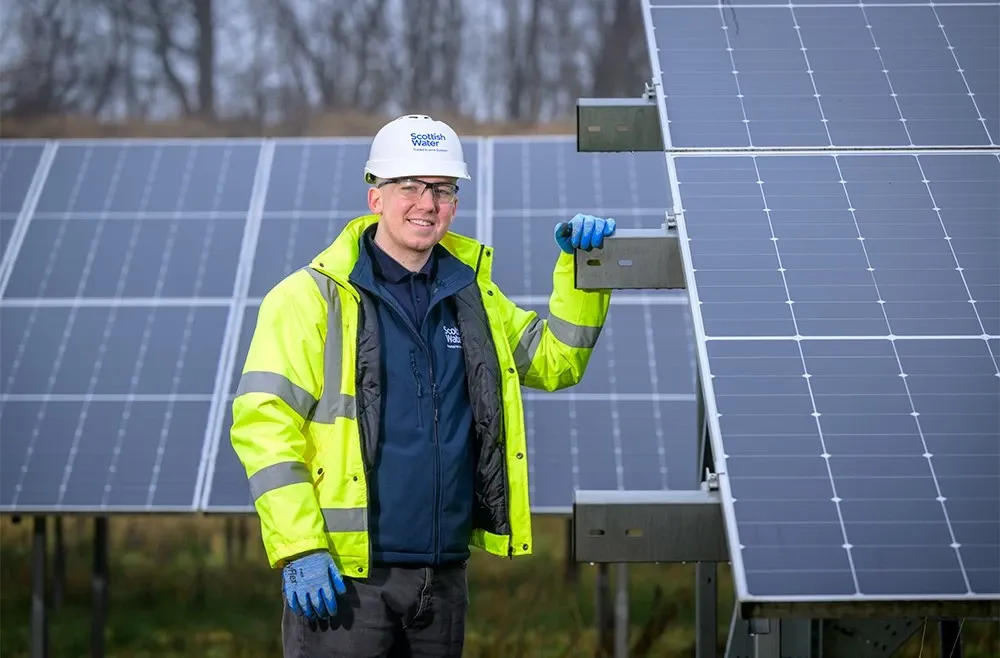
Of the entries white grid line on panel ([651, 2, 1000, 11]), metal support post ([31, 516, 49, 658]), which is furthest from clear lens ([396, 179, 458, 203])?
metal support post ([31, 516, 49, 658])

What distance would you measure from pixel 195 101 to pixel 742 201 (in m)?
14.5

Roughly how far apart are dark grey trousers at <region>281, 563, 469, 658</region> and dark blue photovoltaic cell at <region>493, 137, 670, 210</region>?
3695 mm

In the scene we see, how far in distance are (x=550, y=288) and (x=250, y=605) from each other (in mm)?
4202

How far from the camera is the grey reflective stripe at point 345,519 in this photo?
415cm

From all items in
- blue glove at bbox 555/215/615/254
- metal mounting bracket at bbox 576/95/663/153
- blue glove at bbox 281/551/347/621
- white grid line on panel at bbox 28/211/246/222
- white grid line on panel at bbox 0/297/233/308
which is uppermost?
white grid line on panel at bbox 28/211/246/222

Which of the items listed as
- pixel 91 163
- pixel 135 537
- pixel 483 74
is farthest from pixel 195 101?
pixel 91 163

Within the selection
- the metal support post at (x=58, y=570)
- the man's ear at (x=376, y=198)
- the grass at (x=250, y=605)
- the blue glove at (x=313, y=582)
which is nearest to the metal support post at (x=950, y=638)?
the blue glove at (x=313, y=582)

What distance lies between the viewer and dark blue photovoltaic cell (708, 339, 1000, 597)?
335 centimetres

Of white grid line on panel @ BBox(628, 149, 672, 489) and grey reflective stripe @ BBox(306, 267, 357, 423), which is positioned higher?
white grid line on panel @ BBox(628, 149, 672, 489)

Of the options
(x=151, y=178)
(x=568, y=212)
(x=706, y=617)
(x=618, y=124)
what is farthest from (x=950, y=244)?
(x=151, y=178)

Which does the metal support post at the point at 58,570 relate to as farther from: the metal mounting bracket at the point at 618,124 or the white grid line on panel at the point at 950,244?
the white grid line on panel at the point at 950,244

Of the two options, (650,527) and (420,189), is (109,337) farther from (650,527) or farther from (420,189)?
(650,527)

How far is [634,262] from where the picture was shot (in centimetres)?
432

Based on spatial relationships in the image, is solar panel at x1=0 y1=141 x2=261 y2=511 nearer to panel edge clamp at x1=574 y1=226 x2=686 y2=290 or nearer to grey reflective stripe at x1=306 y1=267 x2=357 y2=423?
grey reflective stripe at x1=306 y1=267 x2=357 y2=423
